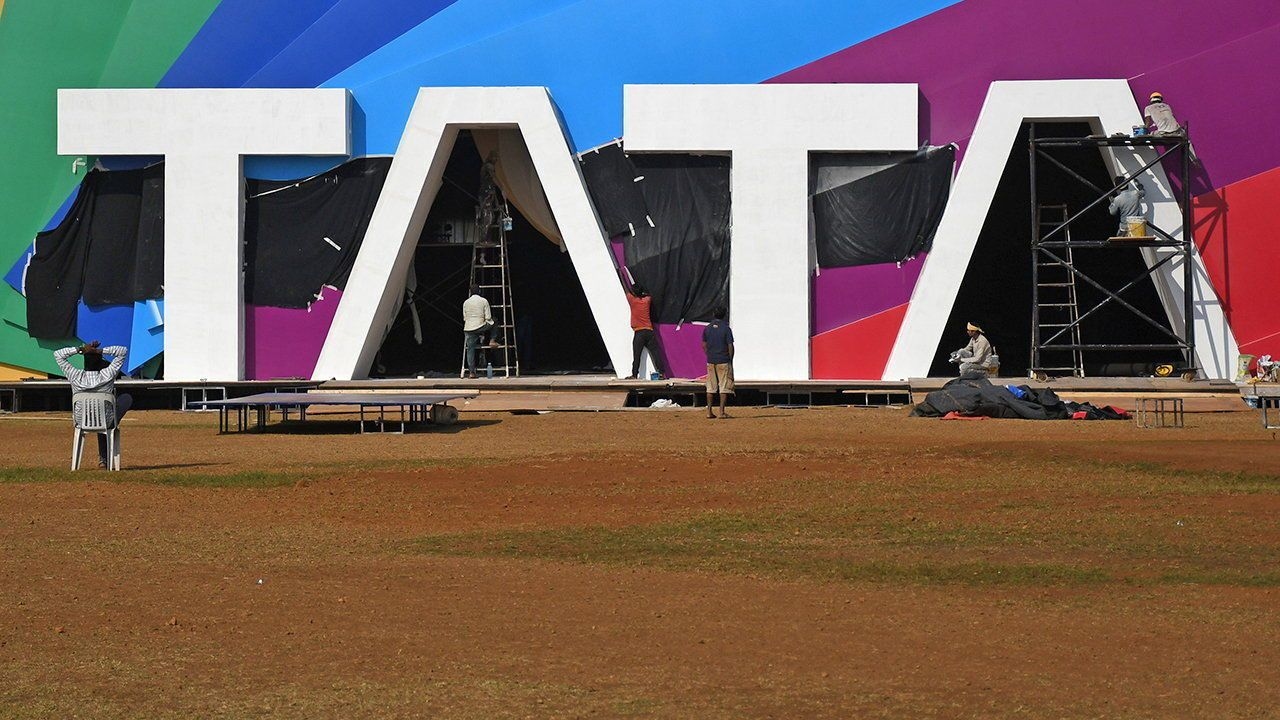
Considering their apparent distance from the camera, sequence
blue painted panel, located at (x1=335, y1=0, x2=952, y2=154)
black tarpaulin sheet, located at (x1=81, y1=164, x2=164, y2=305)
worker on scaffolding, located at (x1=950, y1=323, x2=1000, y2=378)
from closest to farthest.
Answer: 1. worker on scaffolding, located at (x1=950, y1=323, x2=1000, y2=378)
2. blue painted panel, located at (x1=335, y1=0, x2=952, y2=154)
3. black tarpaulin sheet, located at (x1=81, y1=164, x2=164, y2=305)

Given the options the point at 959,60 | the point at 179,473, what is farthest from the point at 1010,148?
the point at 179,473

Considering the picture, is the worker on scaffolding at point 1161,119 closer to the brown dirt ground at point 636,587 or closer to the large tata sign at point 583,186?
the large tata sign at point 583,186

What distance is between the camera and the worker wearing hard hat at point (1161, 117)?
72.8ft

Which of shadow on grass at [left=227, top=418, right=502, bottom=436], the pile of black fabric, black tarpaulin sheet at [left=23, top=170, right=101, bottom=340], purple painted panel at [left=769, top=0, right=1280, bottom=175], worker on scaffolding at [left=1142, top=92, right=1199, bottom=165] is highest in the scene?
purple painted panel at [left=769, top=0, right=1280, bottom=175]

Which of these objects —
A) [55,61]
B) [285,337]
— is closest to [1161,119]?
[285,337]

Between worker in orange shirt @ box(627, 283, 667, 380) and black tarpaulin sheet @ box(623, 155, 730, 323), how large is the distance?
376 mm

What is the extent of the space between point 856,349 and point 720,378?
12.5ft

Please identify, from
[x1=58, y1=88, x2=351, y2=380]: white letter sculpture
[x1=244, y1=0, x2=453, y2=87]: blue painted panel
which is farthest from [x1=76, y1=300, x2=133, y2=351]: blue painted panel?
[x1=244, y1=0, x2=453, y2=87]: blue painted panel

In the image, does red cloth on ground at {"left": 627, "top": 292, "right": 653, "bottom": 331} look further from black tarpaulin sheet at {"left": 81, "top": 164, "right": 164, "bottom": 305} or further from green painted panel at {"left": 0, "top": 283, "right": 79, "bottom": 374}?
green painted panel at {"left": 0, "top": 283, "right": 79, "bottom": 374}

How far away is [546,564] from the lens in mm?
9664

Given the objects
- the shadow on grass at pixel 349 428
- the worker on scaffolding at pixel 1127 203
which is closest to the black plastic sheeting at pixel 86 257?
the shadow on grass at pixel 349 428

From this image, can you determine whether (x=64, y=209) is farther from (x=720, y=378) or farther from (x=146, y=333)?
(x=720, y=378)

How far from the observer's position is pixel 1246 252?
22719 millimetres

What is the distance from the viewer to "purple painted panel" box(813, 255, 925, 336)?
23.2m
